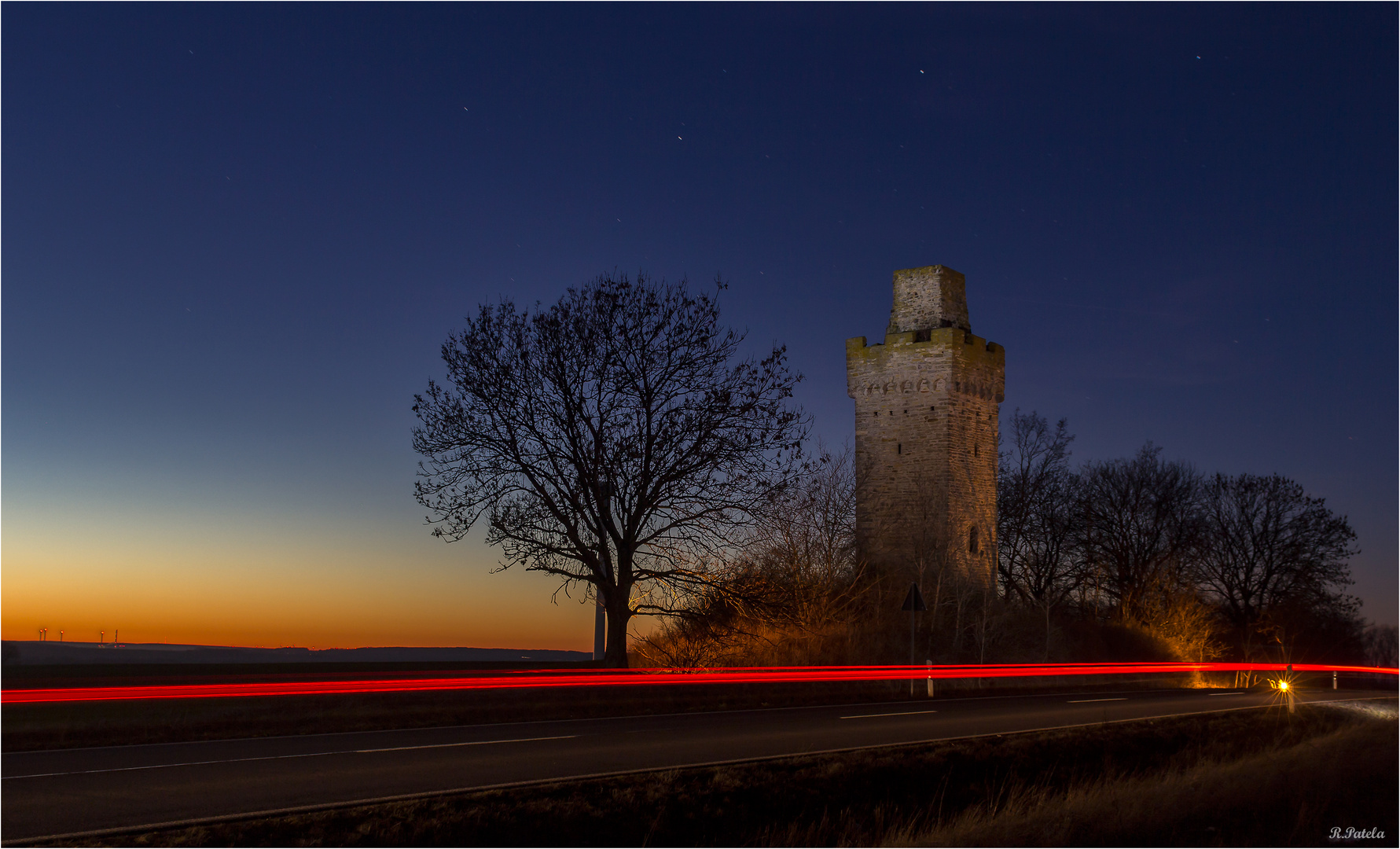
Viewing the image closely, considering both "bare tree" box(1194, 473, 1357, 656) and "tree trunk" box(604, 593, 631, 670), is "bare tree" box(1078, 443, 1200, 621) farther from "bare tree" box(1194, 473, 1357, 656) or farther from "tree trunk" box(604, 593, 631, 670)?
"tree trunk" box(604, 593, 631, 670)

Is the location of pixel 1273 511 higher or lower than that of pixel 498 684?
higher

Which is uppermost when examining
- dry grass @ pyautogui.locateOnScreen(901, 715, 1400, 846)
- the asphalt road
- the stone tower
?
the stone tower

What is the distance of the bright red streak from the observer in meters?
16.5

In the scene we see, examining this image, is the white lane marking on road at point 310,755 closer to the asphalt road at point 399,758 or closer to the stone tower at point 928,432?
the asphalt road at point 399,758

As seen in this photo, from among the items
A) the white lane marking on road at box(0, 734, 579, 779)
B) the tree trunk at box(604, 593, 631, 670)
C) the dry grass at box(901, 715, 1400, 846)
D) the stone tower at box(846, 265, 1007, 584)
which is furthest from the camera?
the stone tower at box(846, 265, 1007, 584)

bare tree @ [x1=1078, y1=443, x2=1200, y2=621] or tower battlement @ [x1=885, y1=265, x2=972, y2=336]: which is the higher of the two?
tower battlement @ [x1=885, y1=265, x2=972, y2=336]

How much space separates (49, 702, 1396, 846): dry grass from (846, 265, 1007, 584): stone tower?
28.6 m

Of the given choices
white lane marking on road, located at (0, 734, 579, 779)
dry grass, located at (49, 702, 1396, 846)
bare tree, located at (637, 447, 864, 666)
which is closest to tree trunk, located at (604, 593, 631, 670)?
bare tree, located at (637, 447, 864, 666)

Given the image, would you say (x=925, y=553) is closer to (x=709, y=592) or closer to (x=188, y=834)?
(x=709, y=592)

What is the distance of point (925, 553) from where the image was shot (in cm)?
4659

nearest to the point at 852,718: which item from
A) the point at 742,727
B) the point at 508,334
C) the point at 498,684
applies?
the point at 742,727

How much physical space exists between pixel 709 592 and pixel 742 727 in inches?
461

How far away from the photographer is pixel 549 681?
21953 mm

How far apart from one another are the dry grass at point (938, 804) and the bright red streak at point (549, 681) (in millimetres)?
7677
